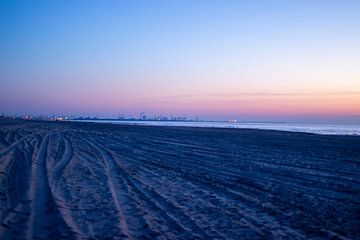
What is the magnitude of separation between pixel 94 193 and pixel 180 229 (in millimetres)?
3248

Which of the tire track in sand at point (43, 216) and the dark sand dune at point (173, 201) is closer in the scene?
the tire track in sand at point (43, 216)

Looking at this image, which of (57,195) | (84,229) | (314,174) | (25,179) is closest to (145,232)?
(84,229)

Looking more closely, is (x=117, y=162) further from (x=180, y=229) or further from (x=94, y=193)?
(x=180, y=229)

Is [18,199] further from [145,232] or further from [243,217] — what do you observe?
[243,217]

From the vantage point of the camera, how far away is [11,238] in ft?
15.7

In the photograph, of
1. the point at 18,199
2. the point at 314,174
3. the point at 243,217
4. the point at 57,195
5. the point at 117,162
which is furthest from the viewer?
the point at 117,162

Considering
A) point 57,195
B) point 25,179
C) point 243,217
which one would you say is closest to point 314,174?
point 243,217

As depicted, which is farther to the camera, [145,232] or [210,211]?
[210,211]

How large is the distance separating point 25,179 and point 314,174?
30.3ft

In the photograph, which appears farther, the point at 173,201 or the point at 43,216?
the point at 173,201

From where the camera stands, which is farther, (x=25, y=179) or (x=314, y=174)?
(x=314, y=174)

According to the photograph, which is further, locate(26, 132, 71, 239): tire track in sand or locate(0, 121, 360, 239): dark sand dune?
locate(0, 121, 360, 239): dark sand dune

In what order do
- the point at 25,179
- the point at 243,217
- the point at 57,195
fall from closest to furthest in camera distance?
the point at 243,217, the point at 57,195, the point at 25,179

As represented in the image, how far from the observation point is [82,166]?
A: 39.5 ft
